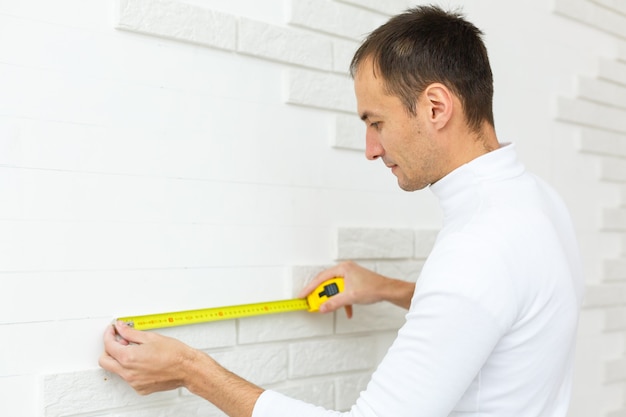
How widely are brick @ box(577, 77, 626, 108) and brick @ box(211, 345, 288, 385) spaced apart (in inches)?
57.6

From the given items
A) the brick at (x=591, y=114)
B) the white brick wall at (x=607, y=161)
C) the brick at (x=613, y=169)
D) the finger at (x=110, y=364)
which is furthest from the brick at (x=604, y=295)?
the finger at (x=110, y=364)

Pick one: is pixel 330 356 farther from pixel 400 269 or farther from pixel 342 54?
pixel 342 54

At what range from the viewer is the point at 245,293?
1680 millimetres

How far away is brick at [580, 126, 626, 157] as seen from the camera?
8.43 feet

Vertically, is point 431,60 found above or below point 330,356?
above

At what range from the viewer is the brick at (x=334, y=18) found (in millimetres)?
1773

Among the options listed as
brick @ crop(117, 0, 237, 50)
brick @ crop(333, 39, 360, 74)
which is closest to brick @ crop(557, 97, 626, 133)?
brick @ crop(333, 39, 360, 74)

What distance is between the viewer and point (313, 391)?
6.00 feet

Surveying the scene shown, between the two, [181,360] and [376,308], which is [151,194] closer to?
[181,360]

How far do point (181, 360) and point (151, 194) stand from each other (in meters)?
0.35

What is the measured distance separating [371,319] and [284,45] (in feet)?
2.45

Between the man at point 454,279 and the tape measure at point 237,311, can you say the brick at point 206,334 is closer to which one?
the tape measure at point 237,311

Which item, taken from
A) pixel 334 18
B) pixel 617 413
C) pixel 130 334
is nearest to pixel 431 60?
pixel 334 18

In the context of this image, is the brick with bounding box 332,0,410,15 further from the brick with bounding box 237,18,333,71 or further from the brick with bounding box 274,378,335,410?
the brick with bounding box 274,378,335,410
